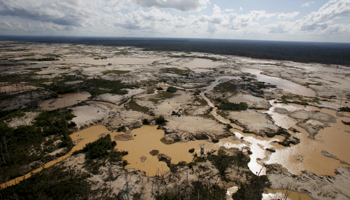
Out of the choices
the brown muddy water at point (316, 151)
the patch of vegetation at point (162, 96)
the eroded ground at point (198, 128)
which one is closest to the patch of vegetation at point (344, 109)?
the eroded ground at point (198, 128)

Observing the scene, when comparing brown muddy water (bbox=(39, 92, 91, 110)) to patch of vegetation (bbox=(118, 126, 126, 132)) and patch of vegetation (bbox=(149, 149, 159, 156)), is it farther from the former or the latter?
patch of vegetation (bbox=(149, 149, 159, 156))

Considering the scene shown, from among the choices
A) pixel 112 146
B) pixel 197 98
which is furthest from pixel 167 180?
pixel 197 98

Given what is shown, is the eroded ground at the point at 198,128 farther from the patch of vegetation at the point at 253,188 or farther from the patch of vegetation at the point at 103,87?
the patch of vegetation at the point at 253,188

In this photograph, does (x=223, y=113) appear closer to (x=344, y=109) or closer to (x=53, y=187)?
(x=344, y=109)

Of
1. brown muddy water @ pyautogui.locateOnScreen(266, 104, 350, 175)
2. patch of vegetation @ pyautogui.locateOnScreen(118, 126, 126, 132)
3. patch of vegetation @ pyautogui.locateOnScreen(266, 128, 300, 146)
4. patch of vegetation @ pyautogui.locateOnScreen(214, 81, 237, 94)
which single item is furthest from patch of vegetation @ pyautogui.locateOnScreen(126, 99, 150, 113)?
patch of vegetation @ pyautogui.locateOnScreen(214, 81, 237, 94)

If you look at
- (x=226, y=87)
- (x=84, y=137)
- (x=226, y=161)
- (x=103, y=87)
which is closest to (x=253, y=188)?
(x=226, y=161)

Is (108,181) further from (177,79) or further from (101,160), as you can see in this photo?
(177,79)

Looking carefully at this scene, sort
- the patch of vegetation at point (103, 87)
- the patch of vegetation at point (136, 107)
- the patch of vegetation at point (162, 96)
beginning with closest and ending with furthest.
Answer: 1. the patch of vegetation at point (136, 107)
2. the patch of vegetation at point (162, 96)
3. the patch of vegetation at point (103, 87)
